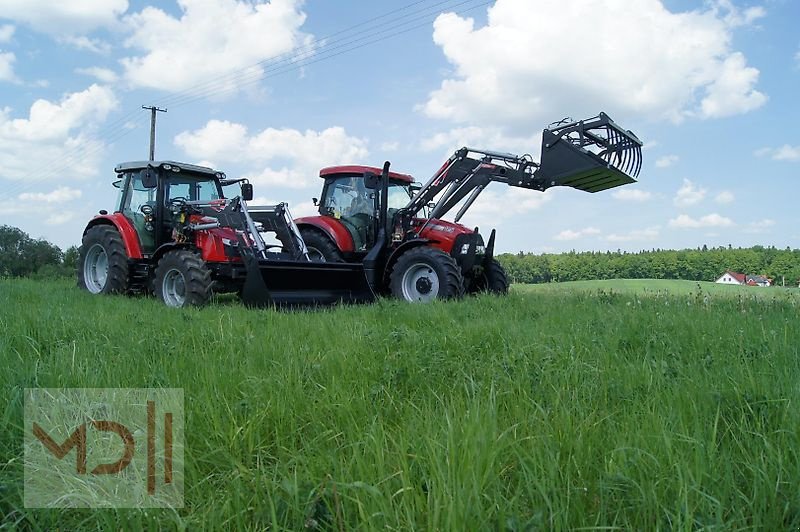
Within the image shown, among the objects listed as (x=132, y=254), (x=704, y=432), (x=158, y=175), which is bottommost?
(x=704, y=432)

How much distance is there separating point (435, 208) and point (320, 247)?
212 centimetres

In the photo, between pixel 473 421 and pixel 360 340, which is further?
pixel 360 340

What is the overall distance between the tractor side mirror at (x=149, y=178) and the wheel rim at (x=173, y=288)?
153 cm

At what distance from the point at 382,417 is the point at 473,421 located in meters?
0.53

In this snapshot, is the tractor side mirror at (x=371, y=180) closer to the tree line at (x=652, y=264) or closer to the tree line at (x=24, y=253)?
the tree line at (x=652, y=264)

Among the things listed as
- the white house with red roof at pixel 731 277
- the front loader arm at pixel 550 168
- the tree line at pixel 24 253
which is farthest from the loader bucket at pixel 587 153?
the tree line at pixel 24 253

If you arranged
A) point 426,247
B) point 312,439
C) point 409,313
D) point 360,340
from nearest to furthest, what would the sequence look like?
point 312,439
point 360,340
point 409,313
point 426,247

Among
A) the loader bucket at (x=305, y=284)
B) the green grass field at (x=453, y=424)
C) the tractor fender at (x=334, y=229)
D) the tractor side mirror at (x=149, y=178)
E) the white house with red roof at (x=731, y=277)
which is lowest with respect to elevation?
the green grass field at (x=453, y=424)

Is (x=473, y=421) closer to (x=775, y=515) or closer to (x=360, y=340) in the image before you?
(x=775, y=515)

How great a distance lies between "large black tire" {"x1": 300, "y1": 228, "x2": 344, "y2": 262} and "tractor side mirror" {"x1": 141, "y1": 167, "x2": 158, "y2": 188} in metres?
2.55

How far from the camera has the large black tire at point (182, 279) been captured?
733cm

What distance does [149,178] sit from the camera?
8.44 meters

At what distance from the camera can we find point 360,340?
3637 mm

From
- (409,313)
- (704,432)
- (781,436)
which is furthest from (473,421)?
(409,313)
